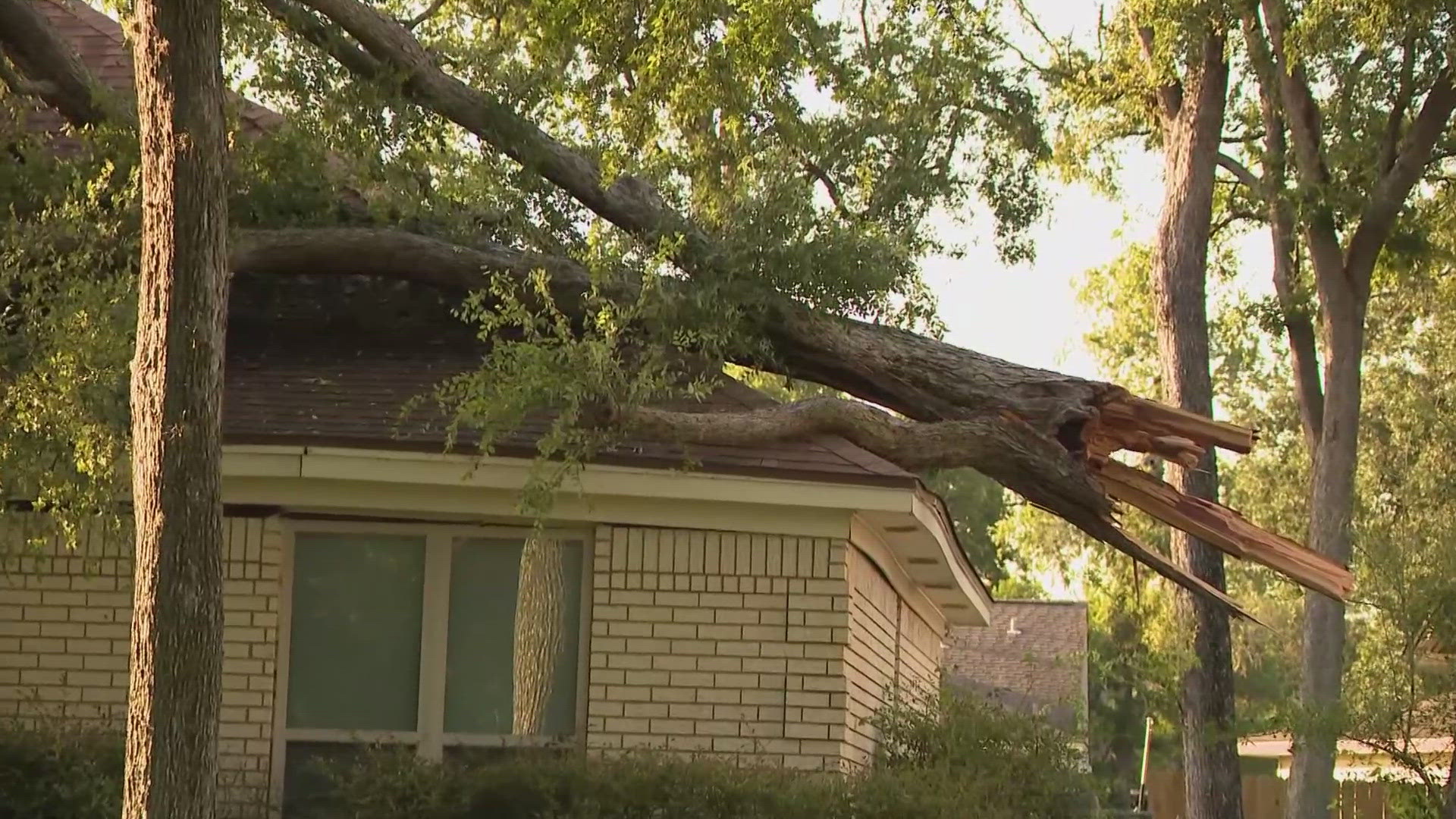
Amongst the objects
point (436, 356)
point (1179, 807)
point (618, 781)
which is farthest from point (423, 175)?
point (1179, 807)

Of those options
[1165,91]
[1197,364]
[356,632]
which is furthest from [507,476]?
[1165,91]

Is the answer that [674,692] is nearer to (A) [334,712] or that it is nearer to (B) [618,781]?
(B) [618,781]

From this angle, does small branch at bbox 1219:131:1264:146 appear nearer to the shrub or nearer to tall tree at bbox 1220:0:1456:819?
tall tree at bbox 1220:0:1456:819

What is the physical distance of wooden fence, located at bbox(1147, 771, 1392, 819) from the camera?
27.1 m

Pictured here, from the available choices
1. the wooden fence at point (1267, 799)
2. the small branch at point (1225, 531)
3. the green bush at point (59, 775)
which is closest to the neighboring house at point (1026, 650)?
the wooden fence at point (1267, 799)

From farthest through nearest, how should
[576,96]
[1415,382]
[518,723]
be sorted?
1. [1415,382]
2. [576,96]
3. [518,723]

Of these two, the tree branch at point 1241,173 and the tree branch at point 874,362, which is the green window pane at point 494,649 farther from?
the tree branch at point 1241,173

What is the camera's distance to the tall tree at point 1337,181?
20.1 metres

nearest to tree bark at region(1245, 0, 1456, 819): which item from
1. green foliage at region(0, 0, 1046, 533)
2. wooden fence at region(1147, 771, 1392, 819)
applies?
wooden fence at region(1147, 771, 1392, 819)

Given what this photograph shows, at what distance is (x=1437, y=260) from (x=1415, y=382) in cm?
952

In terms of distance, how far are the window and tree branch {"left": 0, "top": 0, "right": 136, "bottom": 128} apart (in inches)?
134

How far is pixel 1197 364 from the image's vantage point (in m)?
17.9

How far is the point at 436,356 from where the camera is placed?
1224 cm

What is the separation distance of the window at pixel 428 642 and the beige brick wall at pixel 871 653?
1699 millimetres
